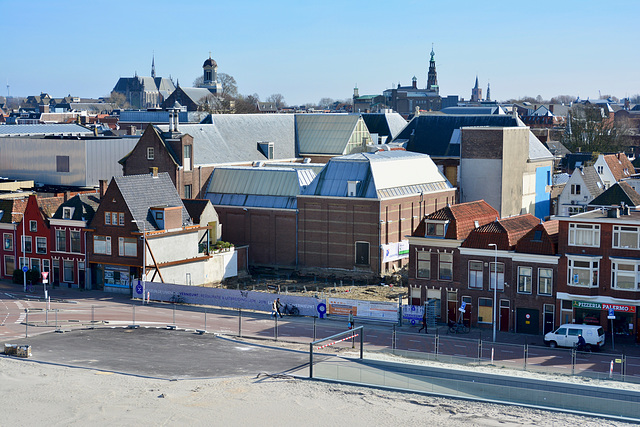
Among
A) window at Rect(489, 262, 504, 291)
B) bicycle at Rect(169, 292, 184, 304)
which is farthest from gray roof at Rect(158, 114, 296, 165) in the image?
window at Rect(489, 262, 504, 291)

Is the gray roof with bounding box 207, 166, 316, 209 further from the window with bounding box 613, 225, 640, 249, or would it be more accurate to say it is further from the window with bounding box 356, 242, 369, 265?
the window with bounding box 613, 225, 640, 249

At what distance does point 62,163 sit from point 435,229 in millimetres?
54960

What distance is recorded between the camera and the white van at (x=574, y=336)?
176 ft

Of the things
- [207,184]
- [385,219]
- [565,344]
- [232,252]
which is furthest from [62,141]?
[565,344]

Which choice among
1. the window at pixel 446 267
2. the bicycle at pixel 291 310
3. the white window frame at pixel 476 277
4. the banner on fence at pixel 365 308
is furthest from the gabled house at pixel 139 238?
the white window frame at pixel 476 277

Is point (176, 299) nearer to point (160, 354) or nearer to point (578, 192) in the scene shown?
point (160, 354)

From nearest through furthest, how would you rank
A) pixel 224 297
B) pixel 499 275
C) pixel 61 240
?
pixel 499 275
pixel 224 297
pixel 61 240

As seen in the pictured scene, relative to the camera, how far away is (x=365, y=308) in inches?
2473

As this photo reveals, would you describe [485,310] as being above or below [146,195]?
below

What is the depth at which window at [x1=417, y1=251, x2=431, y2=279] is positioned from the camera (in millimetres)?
63719

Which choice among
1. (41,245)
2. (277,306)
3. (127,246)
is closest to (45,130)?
(41,245)

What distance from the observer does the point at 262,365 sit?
169 ft

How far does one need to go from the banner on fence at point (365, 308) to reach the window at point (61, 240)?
86.3 feet

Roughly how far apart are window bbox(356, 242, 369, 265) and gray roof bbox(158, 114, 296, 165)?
69.5 ft
